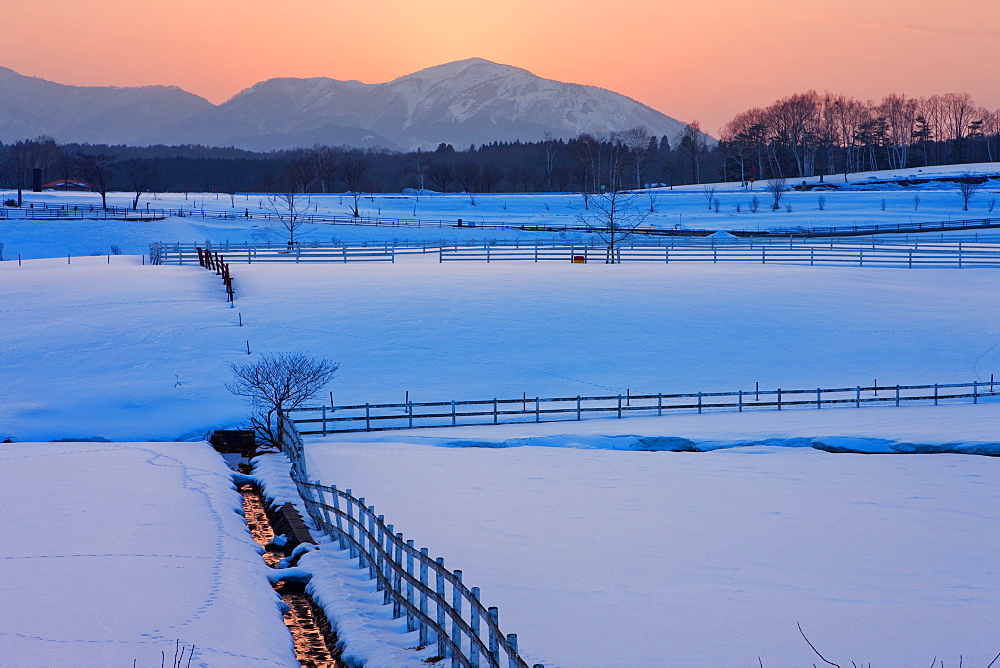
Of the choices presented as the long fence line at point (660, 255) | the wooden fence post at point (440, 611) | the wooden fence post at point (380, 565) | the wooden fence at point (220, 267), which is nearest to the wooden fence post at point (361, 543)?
the wooden fence post at point (380, 565)

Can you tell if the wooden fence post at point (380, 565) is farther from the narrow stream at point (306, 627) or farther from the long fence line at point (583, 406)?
the long fence line at point (583, 406)

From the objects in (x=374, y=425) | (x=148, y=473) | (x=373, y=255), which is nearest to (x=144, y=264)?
(x=373, y=255)

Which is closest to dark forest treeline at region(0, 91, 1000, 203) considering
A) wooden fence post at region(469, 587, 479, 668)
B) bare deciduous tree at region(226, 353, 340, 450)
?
bare deciduous tree at region(226, 353, 340, 450)

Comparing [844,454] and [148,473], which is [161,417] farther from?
[844,454]

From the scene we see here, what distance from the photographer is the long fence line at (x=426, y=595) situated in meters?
7.55

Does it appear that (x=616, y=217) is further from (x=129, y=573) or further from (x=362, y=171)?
(x=129, y=573)

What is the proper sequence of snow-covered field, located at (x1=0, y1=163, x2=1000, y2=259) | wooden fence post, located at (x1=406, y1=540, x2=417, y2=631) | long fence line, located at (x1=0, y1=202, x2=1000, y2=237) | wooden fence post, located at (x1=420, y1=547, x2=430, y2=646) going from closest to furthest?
1. wooden fence post, located at (x1=420, y1=547, x2=430, y2=646)
2. wooden fence post, located at (x1=406, y1=540, x2=417, y2=631)
3. snow-covered field, located at (x1=0, y1=163, x2=1000, y2=259)
4. long fence line, located at (x1=0, y1=202, x2=1000, y2=237)

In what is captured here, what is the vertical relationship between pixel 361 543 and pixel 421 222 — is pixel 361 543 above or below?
below

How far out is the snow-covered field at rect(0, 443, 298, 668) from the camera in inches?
358

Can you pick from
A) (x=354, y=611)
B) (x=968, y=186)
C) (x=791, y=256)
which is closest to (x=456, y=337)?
(x=354, y=611)

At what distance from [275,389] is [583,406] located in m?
9.09

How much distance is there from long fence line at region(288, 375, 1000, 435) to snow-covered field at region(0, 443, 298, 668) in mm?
6889

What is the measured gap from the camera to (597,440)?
75.2 ft

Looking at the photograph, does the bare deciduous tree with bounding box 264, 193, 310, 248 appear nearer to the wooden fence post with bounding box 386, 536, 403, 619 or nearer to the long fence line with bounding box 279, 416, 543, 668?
the long fence line with bounding box 279, 416, 543, 668
